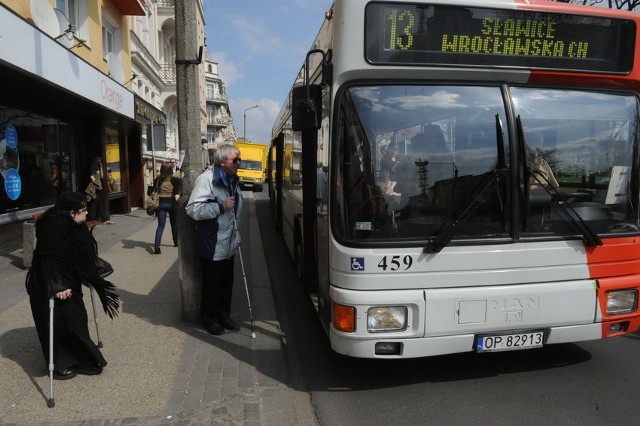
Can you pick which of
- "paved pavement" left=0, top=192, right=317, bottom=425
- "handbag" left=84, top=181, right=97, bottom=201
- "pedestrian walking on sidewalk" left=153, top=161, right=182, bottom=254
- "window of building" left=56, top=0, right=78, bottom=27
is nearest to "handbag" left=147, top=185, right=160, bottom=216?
"pedestrian walking on sidewalk" left=153, top=161, right=182, bottom=254

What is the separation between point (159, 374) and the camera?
13.1 feet

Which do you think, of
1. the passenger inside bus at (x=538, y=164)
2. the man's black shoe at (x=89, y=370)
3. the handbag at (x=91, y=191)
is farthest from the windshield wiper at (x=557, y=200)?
the handbag at (x=91, y=191)

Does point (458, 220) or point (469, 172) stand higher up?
point (469, 172)

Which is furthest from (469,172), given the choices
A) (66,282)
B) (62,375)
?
(62,375)

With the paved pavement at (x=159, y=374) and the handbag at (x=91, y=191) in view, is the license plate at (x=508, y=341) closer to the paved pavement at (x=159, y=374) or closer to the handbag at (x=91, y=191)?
the paved pavement at (x=159, y=374)

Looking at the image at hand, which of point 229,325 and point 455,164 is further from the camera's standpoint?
point 229,325

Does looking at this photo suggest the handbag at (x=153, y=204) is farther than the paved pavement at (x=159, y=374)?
Yes

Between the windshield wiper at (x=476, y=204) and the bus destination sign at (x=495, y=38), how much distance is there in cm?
54

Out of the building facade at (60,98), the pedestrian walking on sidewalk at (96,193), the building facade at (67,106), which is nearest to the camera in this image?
the building facade at (60,98)

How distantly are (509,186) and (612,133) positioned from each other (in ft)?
3.49

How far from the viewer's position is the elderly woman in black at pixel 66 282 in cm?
357

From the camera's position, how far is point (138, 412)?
339 centimetres

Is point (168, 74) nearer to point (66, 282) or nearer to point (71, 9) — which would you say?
point (71, 9)

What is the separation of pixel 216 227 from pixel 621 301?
358cm
